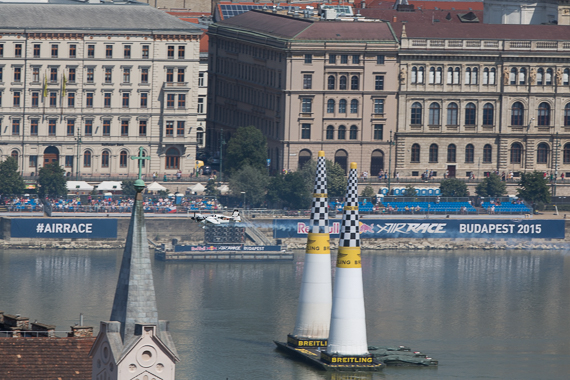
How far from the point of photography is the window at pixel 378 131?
16600 centimetres

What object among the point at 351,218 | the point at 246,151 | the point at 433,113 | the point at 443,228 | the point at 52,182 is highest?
the point at 433,113

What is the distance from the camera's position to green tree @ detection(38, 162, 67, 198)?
148 metres

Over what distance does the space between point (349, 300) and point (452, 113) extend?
79.2 metres

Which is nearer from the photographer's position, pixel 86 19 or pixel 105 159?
pixel 86 19

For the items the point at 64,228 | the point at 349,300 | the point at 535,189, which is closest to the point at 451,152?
the point at 535,189

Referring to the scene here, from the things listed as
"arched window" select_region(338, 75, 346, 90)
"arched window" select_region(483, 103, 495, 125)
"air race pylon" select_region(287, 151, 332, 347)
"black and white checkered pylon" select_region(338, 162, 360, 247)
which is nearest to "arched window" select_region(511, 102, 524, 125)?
"arched window" select_region(483, 103, 495, 125)

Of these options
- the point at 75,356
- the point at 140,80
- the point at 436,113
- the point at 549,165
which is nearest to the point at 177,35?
the point at 140,80

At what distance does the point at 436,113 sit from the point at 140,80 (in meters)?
27.7

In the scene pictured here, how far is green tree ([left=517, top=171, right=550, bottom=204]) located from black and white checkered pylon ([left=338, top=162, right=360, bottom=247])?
70.0 meters

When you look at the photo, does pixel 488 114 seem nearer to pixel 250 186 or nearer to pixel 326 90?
pixel 326 90

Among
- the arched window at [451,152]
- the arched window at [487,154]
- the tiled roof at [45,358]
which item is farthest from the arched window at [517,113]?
the tiled roof at [45,358]

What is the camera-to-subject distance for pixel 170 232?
14512 cm

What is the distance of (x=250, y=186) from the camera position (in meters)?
152

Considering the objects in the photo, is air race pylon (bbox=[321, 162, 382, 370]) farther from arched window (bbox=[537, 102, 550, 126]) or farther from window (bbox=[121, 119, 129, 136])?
arched window (bbox=[537, 102, 550, 126])
